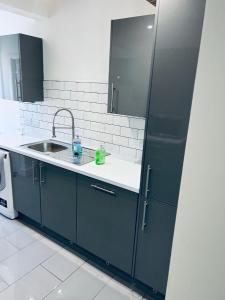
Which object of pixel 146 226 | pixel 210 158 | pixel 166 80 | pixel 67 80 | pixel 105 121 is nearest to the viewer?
pixel 210 158

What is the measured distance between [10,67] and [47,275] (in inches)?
84.9

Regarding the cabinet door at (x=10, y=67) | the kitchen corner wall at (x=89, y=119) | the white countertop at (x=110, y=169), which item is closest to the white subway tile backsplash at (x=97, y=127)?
the kitchen corner wall at (x=89, y=119)

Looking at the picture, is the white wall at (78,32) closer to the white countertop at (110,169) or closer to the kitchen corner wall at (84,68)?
the kitchen corner wall at (84,68)

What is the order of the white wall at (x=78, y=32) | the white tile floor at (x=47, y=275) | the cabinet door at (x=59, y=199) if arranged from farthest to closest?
the white wall at (x=78, y=32) → the cabinet door at (x=59, y=199) → the white tile floor at (x=47, y=275)

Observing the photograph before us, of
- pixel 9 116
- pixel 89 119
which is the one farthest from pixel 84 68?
pixel 9 116

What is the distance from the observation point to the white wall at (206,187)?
36.5 inches

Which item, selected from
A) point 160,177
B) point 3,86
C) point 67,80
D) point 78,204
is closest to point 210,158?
point 160,177

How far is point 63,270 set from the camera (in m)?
1.97

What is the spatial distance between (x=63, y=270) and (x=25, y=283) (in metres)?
0.31

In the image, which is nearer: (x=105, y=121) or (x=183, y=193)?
(x=183, y=193)

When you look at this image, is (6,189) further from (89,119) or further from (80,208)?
(89,119)

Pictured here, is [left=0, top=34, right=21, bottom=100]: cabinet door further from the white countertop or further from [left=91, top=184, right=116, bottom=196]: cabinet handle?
[left=91, top=184, right=116, bottom=196]: cabinet handle

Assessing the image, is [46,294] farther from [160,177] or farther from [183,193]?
[183,193]

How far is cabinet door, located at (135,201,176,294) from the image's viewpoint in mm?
1479
